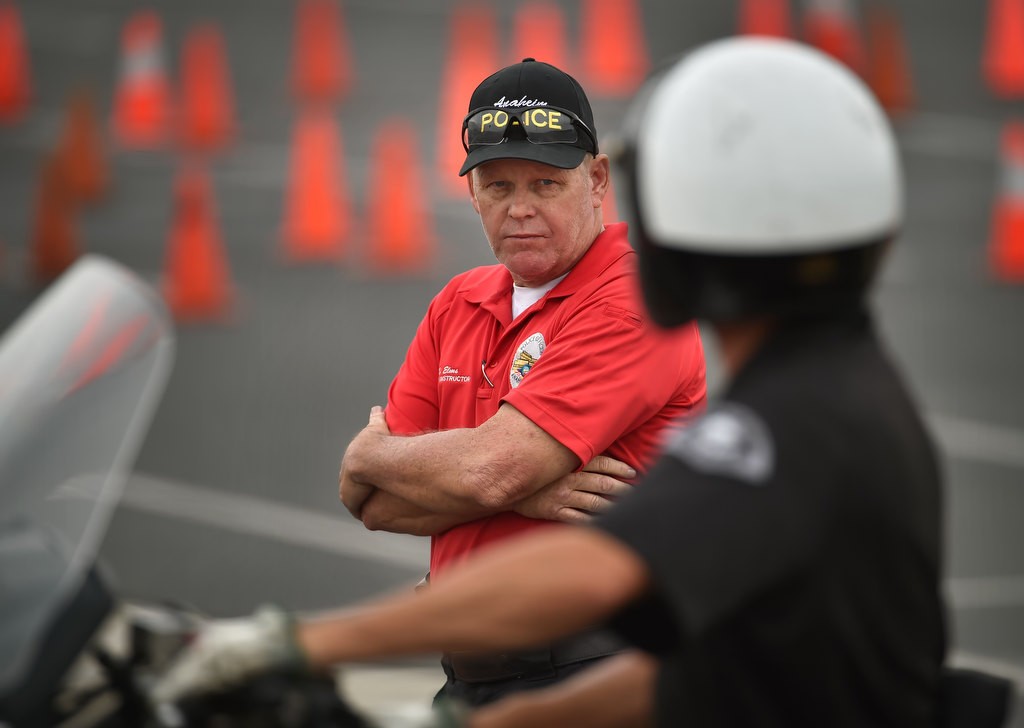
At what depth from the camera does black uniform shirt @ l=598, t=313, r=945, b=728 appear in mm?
2041

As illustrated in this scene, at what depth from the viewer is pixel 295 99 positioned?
16750mm

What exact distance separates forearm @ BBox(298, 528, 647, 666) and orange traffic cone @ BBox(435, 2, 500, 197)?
11809 mm

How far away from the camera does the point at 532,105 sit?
3850 millimetres

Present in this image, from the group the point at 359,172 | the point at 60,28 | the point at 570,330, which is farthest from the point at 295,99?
the point at 570,330

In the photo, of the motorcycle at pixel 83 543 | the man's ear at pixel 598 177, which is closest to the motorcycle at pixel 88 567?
the motorcycle at pixel 83 543

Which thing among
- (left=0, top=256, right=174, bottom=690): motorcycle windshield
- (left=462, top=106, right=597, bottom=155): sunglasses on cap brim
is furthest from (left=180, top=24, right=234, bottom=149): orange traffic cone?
(left=0, top=256, right=174, bottom=690): motorcycle windshield

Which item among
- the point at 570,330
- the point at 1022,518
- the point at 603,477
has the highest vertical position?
the point at 570,330

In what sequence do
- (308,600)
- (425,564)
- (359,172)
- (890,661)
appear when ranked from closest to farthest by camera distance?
(890,661) < (308,600) < (425,564) < (359,172)

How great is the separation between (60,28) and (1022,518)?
15.1 meters

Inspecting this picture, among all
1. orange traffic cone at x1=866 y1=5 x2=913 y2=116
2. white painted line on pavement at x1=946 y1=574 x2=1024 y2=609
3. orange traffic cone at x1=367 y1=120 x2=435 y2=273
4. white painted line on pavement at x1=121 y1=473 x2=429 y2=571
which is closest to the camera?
white painted line on pavement at x1=946 y1=574 x2=1024 y2=609

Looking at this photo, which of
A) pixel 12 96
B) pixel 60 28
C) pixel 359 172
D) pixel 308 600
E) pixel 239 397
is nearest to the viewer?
pixel 308 600

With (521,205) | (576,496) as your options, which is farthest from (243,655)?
(521,205)

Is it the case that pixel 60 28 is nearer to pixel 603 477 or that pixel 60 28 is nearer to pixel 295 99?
pixel 295 99

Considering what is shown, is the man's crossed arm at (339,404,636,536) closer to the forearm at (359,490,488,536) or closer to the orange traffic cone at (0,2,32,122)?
the forearm at (359,490,488,536)
